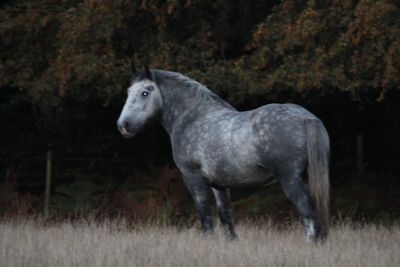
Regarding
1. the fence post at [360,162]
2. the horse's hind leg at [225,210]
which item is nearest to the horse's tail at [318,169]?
the horse's hind leg at [225,210]

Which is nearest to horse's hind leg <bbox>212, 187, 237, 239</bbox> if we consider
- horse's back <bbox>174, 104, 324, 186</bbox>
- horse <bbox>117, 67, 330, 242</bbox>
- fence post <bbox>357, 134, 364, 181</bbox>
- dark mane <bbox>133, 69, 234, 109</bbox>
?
horse <bbox>117, 67, 330, 242</bbox>

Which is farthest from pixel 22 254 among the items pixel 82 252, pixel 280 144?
pixel 280 144

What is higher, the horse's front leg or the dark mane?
the dark mane

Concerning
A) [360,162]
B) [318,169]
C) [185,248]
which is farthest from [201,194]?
[360,162]

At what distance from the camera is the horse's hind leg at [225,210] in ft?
35.0

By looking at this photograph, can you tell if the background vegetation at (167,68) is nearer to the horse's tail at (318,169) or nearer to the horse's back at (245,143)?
the horse's back at (245,143)

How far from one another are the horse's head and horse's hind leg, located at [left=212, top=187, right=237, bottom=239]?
1.23 meters

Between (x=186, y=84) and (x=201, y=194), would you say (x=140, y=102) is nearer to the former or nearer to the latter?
(x=186, y=84)

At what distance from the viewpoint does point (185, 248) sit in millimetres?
9281

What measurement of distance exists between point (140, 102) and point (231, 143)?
1477 millimetres

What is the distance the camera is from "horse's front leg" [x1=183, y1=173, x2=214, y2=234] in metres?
10.7

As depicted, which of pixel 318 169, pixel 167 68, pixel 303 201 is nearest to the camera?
pixel 318 169

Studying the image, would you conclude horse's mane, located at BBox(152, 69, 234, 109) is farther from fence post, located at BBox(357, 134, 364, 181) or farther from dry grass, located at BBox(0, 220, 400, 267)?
fence post, located at BBox(357, 134, 364, 181)

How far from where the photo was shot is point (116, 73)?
48.1 feet
